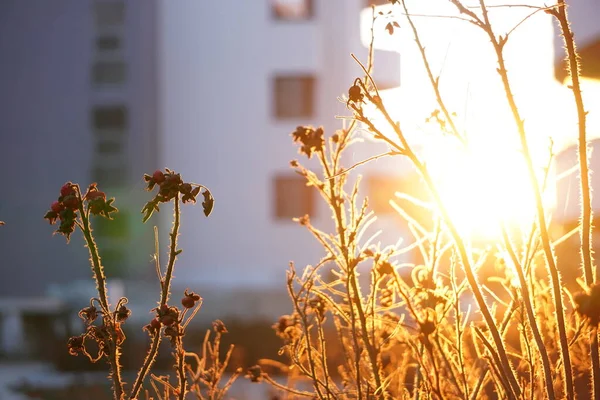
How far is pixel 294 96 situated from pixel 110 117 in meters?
13.1

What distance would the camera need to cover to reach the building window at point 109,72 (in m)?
36.8

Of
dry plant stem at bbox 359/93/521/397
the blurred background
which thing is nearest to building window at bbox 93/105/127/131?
the blurred background

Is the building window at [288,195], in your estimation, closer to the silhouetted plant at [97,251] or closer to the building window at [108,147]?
the building window at [108,147]

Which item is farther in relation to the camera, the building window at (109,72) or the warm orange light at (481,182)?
the building window at (109,72)

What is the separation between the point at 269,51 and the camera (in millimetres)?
26000

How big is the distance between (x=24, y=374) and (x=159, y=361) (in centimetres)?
419

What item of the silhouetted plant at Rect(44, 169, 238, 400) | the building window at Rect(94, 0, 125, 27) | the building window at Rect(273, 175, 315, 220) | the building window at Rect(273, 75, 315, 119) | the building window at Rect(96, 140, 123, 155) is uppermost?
the building window at Rect(94, 0, 125, 27)

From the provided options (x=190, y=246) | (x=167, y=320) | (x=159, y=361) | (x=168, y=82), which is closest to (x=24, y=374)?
(x=159, y=361)

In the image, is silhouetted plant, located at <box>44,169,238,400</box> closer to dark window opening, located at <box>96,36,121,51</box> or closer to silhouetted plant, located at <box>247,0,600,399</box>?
silhouetted plant, located at <box>247,0,600,399</box>

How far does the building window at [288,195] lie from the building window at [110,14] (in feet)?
46.8

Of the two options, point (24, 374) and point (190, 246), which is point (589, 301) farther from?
point (190, 246)

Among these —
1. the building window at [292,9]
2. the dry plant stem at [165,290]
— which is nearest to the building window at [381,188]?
the building window at [292,9]

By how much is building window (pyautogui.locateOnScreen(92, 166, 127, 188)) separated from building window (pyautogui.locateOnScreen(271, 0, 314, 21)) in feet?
45.8

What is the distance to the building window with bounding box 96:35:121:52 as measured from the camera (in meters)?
36.8
